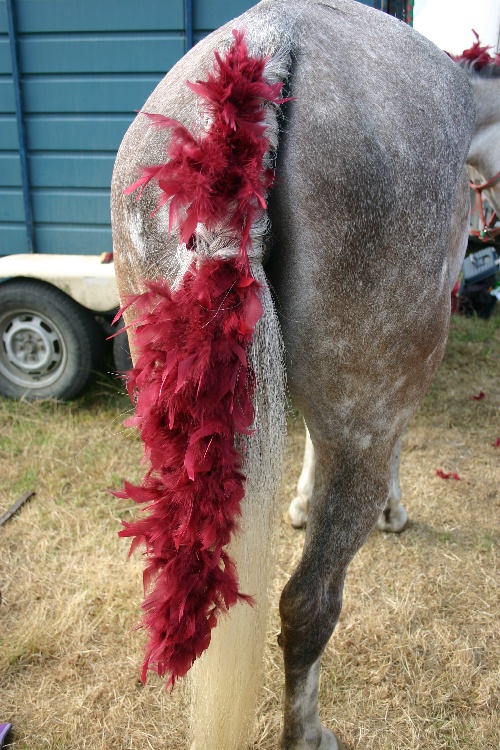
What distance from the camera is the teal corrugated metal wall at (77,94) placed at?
356 centimetres

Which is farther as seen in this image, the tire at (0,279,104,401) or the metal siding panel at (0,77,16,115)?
the metal siding panel at (0,77,16,115)

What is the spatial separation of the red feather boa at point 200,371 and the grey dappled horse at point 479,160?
1.17 metres

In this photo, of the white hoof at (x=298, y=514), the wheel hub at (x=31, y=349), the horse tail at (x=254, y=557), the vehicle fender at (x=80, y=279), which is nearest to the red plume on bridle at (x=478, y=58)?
the horse tail at (x=254, y=557)

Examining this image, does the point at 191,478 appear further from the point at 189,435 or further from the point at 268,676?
the point at 268,676

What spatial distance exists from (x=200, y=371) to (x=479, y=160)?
1.98 m

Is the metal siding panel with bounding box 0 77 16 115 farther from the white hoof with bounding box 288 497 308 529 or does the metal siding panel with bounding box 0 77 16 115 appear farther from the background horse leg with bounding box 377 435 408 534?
the background horse leg with bounding box 377 435 408 534

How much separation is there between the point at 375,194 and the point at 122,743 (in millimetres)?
1683

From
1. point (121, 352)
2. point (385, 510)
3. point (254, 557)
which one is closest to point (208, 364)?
point (254, 557)

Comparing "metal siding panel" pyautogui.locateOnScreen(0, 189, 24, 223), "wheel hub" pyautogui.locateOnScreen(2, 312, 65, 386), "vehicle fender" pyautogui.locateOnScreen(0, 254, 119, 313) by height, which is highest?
"metal siding panel" pyautogui.locateOnScreen(0, 189, 24, 223)

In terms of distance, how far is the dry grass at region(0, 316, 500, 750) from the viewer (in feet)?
5.96

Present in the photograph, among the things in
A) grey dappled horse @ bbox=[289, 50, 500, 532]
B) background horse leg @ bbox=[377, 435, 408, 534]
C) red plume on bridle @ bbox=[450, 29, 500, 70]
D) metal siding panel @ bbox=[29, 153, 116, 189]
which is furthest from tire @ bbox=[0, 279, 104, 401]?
red plume on bridle @ bbox=[450, 29, 500, 70]

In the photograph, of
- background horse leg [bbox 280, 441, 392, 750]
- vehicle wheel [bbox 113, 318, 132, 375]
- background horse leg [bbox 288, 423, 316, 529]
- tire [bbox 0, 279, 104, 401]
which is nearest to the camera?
background horse leg [bbox 280, 441, 392, 750]

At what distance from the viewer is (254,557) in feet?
4.49

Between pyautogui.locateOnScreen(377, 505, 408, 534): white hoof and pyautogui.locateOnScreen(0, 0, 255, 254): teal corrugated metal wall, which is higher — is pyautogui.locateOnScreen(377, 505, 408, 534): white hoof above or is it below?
below
